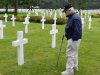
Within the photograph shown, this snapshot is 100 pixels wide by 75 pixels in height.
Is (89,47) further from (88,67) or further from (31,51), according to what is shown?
(88,67)

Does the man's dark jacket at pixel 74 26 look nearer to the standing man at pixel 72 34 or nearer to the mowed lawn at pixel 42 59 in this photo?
the standing man at pixel 72 34

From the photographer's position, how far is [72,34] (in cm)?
977

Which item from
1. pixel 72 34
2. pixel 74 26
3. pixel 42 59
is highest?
pixel 74 26

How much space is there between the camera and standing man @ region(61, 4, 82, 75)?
31.5ft

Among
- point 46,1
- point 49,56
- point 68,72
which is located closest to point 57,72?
point 68,72

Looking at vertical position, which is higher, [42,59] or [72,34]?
[72,34]

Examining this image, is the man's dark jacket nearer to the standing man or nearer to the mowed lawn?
the standing man

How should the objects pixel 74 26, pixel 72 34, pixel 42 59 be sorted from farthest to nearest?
1. pixel 42 59
2. pixel 72 34
3. pixel 74 26

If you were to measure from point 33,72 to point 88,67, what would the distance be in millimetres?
1958

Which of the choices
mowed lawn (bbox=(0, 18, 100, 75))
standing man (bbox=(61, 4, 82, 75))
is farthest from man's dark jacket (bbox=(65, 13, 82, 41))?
mowed lawn (bbox=(0, 18, 100, 75))

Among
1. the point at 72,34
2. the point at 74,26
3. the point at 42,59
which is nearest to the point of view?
the point at 74,26

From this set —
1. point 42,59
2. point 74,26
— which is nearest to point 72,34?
point 74,26

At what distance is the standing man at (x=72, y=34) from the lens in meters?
9.60

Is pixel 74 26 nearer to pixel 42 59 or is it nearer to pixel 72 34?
pixel 72 34
